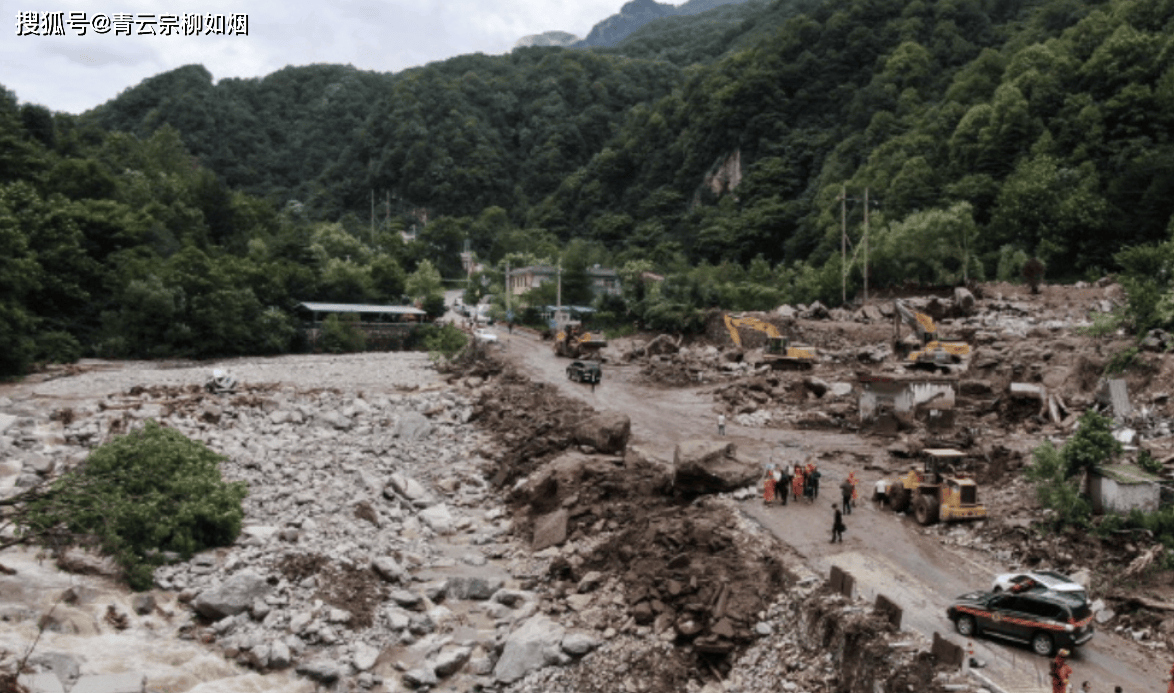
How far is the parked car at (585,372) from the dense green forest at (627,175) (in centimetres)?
1748

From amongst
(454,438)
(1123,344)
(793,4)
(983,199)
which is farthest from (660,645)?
(793,4)

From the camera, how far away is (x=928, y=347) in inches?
1275

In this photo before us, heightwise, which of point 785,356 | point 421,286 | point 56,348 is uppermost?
point 421,286

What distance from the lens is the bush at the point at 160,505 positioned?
598 inches

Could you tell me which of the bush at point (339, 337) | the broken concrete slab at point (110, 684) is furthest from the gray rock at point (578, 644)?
the bush at point (339, 337)

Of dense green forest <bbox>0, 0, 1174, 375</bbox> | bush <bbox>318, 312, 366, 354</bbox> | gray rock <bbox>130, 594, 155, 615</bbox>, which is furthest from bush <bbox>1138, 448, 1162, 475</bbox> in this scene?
bush <bbox>318, 312, 366, 354</bbox>

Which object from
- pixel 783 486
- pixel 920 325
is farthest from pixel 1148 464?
pixel 920 325

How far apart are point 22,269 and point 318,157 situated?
10587 cm

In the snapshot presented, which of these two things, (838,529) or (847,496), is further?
(847,496)

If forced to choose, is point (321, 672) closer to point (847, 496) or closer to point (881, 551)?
point (881, 551)

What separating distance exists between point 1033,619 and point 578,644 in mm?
7124

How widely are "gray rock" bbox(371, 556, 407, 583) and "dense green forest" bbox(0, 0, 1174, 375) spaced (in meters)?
24.0

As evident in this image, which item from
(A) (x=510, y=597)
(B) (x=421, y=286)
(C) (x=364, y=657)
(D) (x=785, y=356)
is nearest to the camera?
(C) (x=364, y=657)

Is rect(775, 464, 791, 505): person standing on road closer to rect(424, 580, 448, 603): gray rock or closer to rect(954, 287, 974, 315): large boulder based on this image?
rect(424, 580, 448, 603): gray rock
